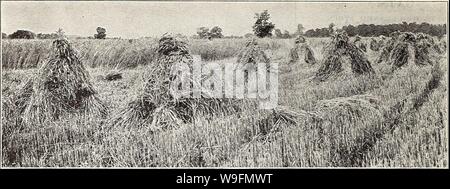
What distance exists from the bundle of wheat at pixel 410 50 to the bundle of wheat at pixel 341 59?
29 cm

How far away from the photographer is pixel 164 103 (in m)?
5.65

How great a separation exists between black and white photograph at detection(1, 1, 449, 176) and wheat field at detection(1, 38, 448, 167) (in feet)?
0.04

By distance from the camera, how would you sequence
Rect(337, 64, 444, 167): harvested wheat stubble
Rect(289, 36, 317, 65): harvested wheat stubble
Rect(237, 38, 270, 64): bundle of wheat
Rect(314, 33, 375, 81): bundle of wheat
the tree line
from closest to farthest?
Rect(337, 64, 444, 167): harvested wheat stubble → the tree line → Rect(237, 38, 270, 64): bundle of wheat → Rect(289, 36, 317, 65): harvested wheat stubble → Rect(314, 33, 375, 81): bundle of wheat

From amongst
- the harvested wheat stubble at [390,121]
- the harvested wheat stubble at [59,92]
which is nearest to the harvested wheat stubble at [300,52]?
the harvested wheat stubble at [390,121]

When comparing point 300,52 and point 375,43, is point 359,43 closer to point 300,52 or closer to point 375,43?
point 375,43

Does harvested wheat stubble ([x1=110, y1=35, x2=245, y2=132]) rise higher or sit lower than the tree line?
lower

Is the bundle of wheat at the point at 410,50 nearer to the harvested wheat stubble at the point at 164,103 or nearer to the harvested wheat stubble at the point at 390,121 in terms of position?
the harvested wheat stubble at the point at 390,121

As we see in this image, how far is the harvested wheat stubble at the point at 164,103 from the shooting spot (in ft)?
18.5

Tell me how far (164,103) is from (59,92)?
4.00 feet

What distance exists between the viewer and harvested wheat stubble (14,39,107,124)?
571 centimetres
